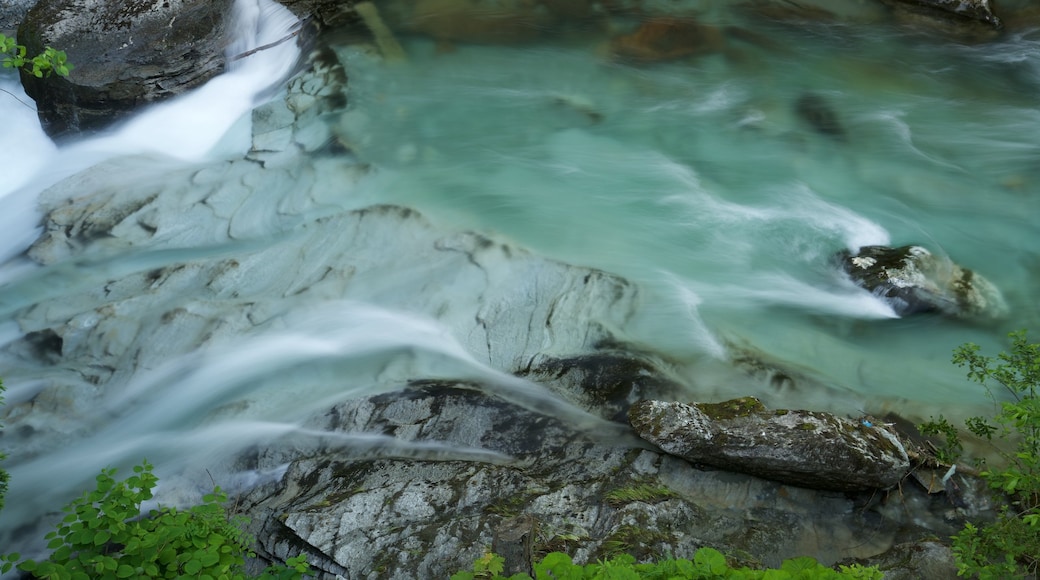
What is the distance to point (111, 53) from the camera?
8.06 meters

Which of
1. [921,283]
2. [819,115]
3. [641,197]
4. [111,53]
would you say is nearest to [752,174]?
[641,197]

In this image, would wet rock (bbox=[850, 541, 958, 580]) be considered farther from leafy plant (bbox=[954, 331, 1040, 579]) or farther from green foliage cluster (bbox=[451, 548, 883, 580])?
green foliage cluster (bbox=[451, 548, 883, 580])

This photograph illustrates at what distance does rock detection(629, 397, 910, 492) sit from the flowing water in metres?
0.49

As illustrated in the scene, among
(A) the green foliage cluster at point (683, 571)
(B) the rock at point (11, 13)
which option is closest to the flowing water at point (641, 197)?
(B) the rock at point (11, 13)

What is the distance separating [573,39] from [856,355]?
4674mm

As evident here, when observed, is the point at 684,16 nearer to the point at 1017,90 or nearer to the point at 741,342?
the point at 1017,90

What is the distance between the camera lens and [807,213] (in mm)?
6688

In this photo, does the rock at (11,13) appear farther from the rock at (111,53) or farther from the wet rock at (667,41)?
the wet rock at (667,41)

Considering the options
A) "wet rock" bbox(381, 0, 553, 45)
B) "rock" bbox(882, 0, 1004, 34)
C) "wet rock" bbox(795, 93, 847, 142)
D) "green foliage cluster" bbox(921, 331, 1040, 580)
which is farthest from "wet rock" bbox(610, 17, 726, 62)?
"green foliage cluster" bbox(921, 331, 1040, 580)

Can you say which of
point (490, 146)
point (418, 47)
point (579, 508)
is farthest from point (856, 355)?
point (418, 47)

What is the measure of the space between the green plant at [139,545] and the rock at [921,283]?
4074 millimetres

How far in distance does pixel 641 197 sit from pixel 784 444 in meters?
3.01

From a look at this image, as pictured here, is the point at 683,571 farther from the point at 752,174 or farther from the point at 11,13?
the point at 11,13

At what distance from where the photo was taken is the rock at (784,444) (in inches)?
173
